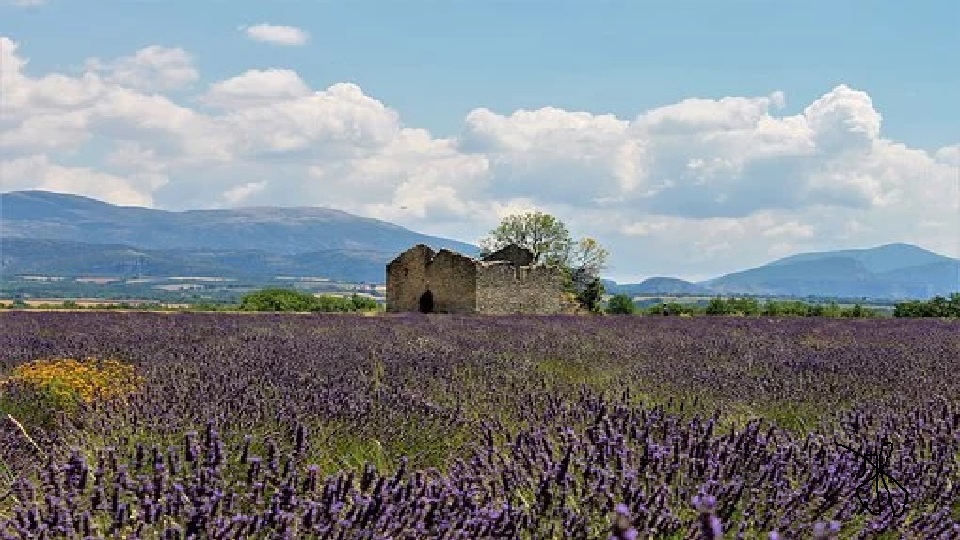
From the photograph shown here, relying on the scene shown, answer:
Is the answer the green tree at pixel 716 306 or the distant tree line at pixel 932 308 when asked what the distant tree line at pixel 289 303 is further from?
the distant tree line at pixel 932 308

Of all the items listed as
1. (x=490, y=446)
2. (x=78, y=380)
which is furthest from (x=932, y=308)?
(x=490, y=446)

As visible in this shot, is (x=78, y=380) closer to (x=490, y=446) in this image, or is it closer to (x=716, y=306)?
(x=490, y=446)

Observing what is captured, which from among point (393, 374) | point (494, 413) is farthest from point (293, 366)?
point (494, 413)

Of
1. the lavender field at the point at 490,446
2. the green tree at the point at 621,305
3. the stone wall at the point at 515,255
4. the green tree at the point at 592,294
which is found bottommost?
the lavender field at the point at 490,446

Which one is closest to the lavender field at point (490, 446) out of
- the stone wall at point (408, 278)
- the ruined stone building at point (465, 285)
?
the ruined stone building at point (465, 285)

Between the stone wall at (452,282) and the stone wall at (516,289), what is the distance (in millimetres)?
172

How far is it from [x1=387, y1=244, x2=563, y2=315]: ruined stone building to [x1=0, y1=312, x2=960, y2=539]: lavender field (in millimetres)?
15847

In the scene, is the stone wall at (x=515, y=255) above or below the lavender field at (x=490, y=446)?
above

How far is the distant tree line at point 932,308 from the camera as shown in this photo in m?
21.7

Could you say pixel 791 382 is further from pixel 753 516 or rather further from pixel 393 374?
pixel 753 516

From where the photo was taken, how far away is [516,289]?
2358cm

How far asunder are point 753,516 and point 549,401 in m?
1.59

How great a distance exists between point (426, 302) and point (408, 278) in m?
0.85

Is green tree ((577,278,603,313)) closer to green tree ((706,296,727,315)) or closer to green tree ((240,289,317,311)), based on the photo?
green tree ((706,296,727,315))
